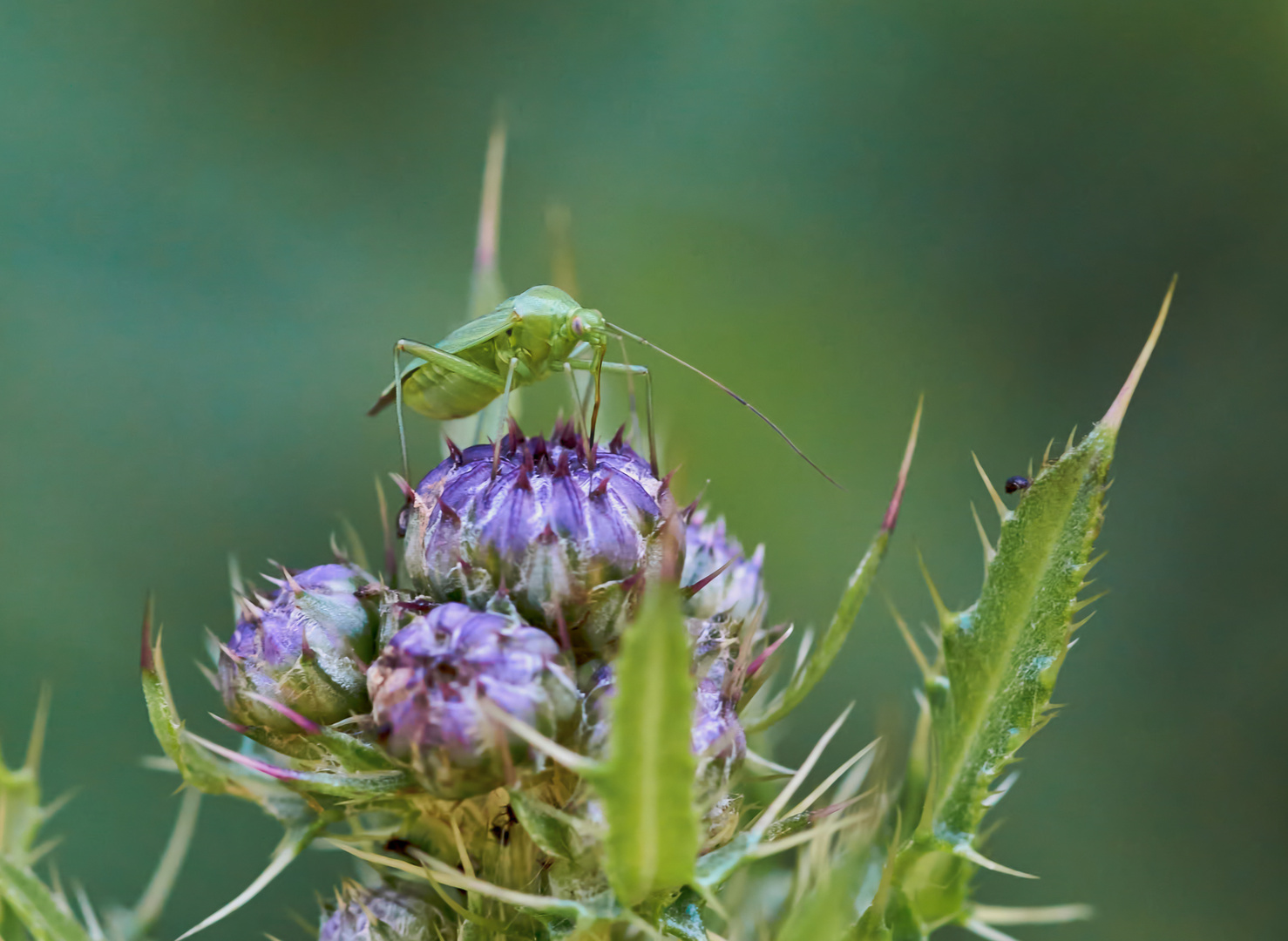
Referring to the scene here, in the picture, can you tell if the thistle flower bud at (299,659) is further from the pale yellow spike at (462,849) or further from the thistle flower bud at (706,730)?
the thistle flower bud at (706,730)

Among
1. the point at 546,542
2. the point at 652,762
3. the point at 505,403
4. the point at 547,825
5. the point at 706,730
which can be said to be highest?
the point at 505,403

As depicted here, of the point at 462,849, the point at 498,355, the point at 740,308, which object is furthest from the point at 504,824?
the point at 740,308

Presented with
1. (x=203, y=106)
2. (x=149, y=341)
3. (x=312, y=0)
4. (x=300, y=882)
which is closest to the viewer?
(x=300, y=882)

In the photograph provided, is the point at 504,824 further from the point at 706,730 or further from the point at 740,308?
the point at 740,308

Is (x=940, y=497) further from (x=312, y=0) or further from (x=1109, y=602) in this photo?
(x=312, y=0)

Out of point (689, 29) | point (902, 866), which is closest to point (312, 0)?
point (689, 29)

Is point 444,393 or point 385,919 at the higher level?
point 444,393

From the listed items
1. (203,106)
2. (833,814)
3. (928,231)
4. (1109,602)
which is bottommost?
(1109,602)
